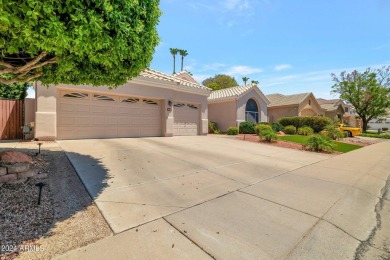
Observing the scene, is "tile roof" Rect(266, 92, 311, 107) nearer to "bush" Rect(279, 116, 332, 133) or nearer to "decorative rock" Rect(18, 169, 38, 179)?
"bush" Rect(279, 116, 332, 133)

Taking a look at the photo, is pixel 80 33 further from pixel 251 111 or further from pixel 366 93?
pixel 366 93

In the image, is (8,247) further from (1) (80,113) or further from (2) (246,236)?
(1) (80,113)

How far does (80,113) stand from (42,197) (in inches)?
304

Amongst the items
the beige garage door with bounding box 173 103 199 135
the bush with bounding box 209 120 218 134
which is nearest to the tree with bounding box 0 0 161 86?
the beige garage door with bounding box 173 103 199 135

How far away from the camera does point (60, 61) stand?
12.1ft

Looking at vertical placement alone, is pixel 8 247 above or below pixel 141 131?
below

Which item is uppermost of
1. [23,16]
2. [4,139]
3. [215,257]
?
[23,16]

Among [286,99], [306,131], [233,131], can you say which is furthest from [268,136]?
[286,99]

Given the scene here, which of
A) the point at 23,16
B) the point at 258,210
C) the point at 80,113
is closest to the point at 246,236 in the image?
the point at 258,210

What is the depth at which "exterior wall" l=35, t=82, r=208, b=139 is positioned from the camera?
927 cm

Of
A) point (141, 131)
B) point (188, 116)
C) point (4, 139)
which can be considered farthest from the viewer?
point (188, 116)

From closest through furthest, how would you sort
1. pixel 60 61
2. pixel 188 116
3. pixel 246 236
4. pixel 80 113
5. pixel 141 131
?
1. pixel 246 236
2. pixel 60 61
3. pixel 80 113
4. pixel 141 131
5. pixel 188 116

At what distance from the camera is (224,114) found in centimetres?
2059

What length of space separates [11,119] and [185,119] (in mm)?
9861
